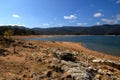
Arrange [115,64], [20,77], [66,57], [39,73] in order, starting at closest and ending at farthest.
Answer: [20,77] → [39,73] → [66,57] → [115,64]

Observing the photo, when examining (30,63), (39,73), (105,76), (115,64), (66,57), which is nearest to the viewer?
(39,73)

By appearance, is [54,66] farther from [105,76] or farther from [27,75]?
[105,76]

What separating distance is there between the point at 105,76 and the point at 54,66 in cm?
422

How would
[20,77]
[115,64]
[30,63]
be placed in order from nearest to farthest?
[20,77]
[30,63]
[115,64]

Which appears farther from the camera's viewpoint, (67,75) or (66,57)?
(66,57)

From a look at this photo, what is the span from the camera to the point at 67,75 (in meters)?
14.1

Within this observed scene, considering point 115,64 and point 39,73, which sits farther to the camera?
point 115,64

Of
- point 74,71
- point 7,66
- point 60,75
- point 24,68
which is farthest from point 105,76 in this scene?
point 7,66

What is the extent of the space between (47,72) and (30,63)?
4046mm

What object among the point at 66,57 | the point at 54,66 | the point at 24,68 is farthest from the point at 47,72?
the point at 66,57

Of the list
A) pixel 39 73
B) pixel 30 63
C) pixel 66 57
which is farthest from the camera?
pixel 66 57

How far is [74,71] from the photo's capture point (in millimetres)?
14578

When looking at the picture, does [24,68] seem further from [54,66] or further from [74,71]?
[74,71]

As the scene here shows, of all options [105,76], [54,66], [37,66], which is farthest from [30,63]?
[105,76]
